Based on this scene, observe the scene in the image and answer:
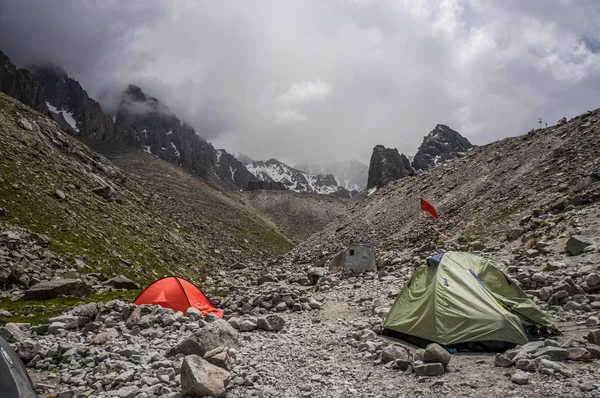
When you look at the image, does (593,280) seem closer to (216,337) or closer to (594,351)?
(594,351)

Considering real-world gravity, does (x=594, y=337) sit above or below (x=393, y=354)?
above

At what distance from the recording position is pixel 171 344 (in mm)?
9312

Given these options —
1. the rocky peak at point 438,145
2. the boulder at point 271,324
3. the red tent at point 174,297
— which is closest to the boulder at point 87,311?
the red tent at point 174,297

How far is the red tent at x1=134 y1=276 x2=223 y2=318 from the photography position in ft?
44.3

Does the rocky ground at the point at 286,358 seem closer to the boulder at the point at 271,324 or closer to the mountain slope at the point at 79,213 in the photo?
the boulder at the point at 271,324

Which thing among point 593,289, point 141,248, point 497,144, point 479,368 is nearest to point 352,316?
point 479,368

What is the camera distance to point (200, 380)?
21.0 feet

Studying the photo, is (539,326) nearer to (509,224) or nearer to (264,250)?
(509,224)

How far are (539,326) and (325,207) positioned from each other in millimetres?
142817

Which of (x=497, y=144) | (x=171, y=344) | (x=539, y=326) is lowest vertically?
(x=171, y=344)

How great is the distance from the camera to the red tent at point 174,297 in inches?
531

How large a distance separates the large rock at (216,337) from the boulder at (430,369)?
4.96 m

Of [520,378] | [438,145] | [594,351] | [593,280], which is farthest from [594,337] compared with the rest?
[438,145]

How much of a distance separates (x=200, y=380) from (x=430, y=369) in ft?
15.3
